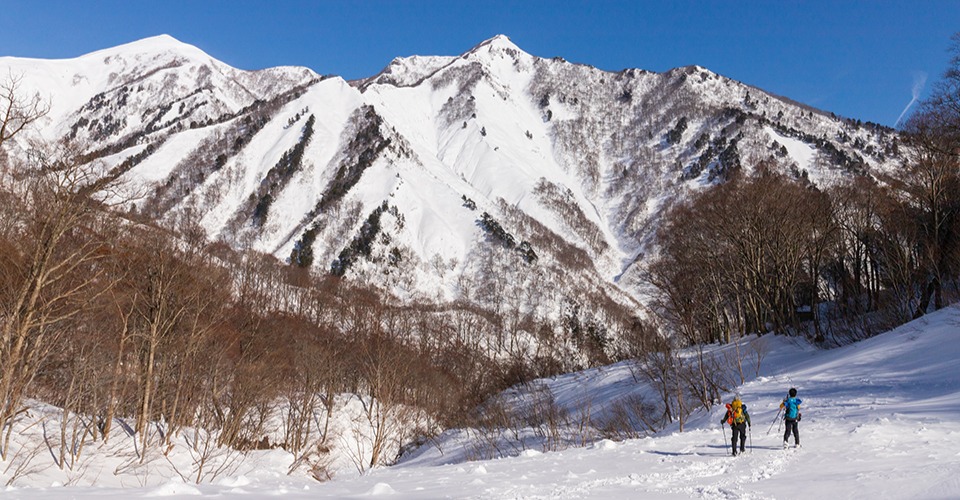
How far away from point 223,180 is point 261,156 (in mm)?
16421

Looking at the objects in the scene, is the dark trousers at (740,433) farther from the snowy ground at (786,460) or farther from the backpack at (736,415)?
the snowy ground at (786,460)

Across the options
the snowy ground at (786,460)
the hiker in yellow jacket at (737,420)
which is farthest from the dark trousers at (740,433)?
the snowy ground at (786,460)

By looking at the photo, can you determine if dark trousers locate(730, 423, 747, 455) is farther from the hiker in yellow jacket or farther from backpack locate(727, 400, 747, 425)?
backpack locate(727, 400, 747, 425)

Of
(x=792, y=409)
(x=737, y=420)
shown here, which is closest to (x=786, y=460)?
(x=737, y=420)

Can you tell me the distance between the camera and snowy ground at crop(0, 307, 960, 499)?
980cm

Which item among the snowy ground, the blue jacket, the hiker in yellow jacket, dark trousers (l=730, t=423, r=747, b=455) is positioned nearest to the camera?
the snowy ground

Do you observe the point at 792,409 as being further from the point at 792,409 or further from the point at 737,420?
the point at 737,420

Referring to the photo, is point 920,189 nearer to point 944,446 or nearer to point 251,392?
point 944,446

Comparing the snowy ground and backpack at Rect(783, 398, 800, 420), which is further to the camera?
backpack at Rect(783, 398, 800, 420)

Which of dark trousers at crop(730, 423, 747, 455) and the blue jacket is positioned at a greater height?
the blue jacket

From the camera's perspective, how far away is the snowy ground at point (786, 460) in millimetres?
9805

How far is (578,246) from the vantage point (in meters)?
187

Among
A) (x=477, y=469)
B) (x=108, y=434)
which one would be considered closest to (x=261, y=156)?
(x=108, y=434)

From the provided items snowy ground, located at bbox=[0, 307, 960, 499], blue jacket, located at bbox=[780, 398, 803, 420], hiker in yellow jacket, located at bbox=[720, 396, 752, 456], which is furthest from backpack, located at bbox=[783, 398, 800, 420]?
hiker in yellow jacket, located at bbox=[720, 396, 752, 456]
